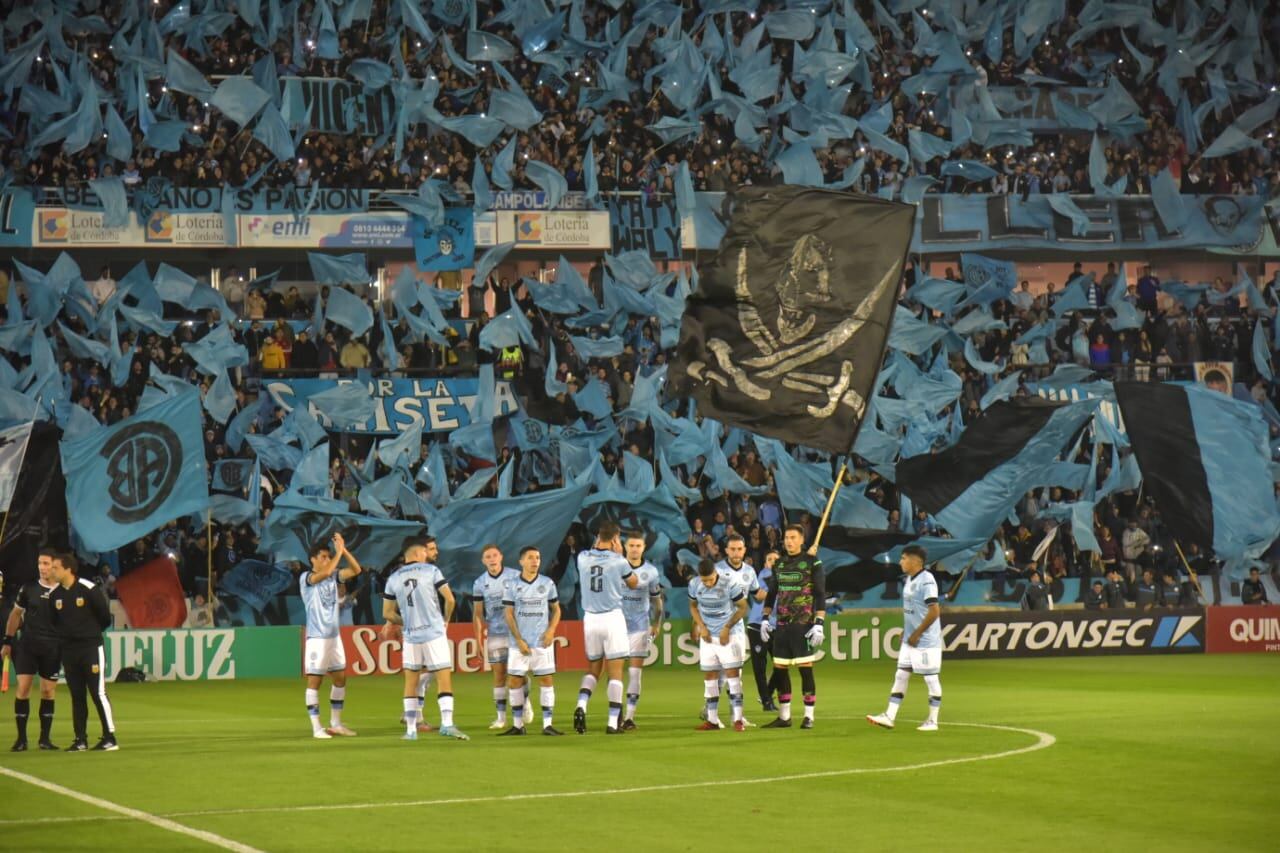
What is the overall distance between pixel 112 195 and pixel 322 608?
22.3 meters

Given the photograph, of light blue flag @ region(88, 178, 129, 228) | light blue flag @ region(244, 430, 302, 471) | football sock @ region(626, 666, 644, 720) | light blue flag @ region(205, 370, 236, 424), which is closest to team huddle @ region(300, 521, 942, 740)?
football sock @ region(626, 666, 644, 720)

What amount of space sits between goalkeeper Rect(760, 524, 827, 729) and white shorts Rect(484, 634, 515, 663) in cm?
313

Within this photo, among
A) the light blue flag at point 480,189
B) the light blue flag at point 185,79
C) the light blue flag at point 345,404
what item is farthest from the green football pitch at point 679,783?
the light blue flag at point 480,189

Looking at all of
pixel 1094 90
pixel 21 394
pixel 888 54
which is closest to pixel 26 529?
pixel 21 394

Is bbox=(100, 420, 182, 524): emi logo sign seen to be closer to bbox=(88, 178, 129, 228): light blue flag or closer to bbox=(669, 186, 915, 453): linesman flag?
bbox=(88, 178, 129, 228): light blue flag

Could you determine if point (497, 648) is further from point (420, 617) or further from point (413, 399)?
point (413, 399)

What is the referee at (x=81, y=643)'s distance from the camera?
18094 mm

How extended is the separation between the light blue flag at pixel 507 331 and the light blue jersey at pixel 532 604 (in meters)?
19.3

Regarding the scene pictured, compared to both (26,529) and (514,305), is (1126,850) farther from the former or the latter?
(514,305)

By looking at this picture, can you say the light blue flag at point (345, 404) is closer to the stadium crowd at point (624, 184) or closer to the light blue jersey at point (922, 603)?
the stadium crowd at point (624, 184)

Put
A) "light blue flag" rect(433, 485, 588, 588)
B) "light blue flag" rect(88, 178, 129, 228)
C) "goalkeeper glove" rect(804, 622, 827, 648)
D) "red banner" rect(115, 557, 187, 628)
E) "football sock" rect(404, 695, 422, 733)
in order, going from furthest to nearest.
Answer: "light blue flag" rect(88, 178, 129, 228), "red banner" rect(115, 557, 187, 628), "light blue flag" rect(433, 485, 588, 588), "goalkeeper glove" rect(804, 622, 827, 648), "football sock" rect(404, 695, 422, 733)

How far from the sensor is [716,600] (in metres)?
20.2

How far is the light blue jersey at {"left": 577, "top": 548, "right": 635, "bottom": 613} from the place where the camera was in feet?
64.6

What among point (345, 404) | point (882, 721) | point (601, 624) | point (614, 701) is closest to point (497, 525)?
point (345, 404)
